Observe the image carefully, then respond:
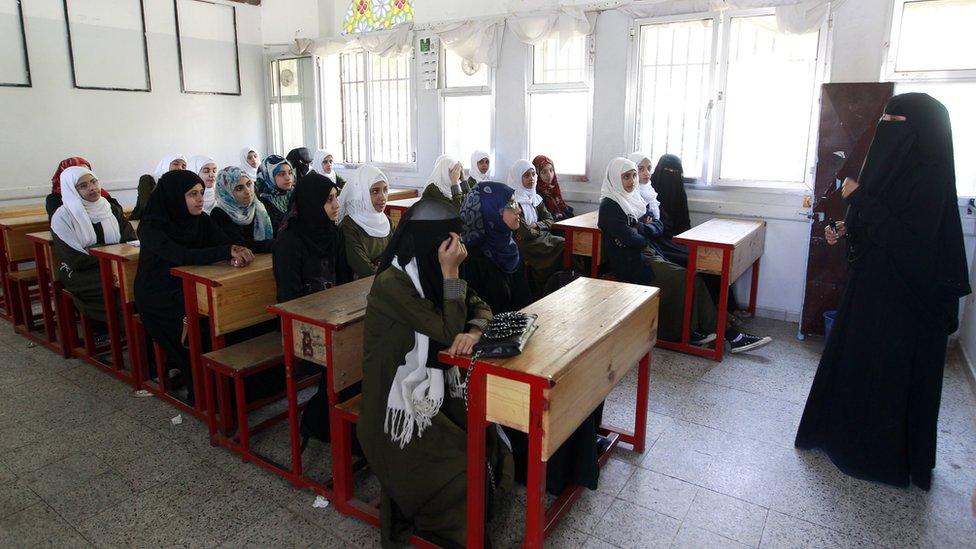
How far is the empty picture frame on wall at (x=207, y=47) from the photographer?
6570 mm

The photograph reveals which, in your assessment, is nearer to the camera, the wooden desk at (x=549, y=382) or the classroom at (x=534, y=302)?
the wooden desk at (x=549, y=382)

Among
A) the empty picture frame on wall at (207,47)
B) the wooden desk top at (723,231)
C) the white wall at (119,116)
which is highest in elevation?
the empty picture frame on wall at (207,47)

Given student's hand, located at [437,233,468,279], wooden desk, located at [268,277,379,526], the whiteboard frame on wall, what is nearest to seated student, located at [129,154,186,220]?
the whiteboard frame on wall

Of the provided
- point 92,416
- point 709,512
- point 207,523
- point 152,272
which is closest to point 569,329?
point 709,512

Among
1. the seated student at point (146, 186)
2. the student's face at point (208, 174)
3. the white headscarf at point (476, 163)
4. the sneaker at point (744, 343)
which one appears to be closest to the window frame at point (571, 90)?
the white headscarf at point (476, 163)

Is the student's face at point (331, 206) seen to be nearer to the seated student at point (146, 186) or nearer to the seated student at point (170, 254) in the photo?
the seated student at point (170, 254)

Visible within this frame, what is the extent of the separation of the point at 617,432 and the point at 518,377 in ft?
4.24

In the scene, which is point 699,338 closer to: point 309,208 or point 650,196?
point 650,196

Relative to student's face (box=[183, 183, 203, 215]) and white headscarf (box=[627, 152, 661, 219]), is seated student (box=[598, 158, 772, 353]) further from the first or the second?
student's face (box=[183, 183, 203, 215])

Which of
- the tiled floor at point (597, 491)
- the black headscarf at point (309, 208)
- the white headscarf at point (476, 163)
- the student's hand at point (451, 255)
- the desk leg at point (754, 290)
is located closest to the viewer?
the student's hand at point (451, 255)

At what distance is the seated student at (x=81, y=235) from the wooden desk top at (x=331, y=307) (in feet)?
6.24

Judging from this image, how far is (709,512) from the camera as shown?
219 cm

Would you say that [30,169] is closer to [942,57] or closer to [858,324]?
[858,324]

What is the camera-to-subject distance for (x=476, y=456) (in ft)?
5.71
